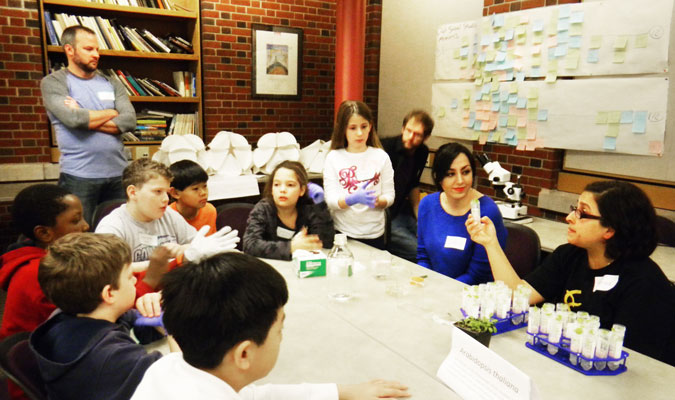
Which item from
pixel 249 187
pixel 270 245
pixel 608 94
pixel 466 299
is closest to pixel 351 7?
pixel 249 187

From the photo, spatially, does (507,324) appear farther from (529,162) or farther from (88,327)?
(529,162)

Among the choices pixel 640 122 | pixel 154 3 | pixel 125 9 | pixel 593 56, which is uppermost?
pixel 154 3

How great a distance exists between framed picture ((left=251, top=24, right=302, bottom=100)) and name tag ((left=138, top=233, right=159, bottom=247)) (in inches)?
126

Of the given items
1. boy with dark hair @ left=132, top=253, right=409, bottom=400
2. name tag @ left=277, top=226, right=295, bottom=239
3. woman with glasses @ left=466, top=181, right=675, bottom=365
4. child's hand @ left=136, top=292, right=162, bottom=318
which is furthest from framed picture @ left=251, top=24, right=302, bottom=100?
boy with dark hair @ left=132, top=253, right=409, bottom=400

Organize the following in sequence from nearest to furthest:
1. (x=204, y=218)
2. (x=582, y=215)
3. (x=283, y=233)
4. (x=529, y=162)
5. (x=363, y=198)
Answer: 1. (x=582, y=215)
2. (x=283, y=233)
3. (x=363, y=198)
4. (x=204, y=218)
5. (x=529, y=162)

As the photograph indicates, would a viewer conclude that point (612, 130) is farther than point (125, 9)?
No

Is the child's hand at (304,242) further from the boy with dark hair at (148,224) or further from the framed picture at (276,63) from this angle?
the framed picture at (276,63)

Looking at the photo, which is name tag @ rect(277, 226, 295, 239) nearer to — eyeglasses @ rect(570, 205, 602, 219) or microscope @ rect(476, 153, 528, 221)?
eyeglasses @ rect(570, 205, 602, 219)

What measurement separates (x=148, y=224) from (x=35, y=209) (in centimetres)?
45

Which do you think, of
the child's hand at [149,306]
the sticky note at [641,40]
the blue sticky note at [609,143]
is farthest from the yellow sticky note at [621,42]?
the child's hand at [149,306]

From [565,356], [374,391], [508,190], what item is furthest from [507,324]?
[508,190]

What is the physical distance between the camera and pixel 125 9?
14.1 feet

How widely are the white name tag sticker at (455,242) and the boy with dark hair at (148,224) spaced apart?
1000 mm

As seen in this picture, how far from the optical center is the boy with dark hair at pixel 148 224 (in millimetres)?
2086
